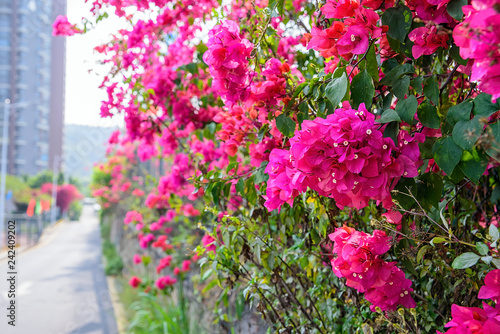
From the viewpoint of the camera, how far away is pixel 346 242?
0.91 meters

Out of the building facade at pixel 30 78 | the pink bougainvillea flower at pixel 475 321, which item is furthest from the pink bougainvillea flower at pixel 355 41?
the building facade at pixel 30 78

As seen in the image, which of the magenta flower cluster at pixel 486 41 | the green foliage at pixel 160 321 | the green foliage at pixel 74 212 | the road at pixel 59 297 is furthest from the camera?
the green foliage at pixel 74 212

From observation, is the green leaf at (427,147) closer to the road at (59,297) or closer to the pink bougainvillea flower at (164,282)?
the pink bougainvillea flower at (164,282)

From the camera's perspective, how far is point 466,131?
0.66 meters

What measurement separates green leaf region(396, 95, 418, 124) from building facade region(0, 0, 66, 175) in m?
29.1

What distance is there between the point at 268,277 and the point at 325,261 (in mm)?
233

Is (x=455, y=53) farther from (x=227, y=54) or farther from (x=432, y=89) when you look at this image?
(x=227, y=54)

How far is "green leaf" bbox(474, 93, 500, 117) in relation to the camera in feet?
2.16

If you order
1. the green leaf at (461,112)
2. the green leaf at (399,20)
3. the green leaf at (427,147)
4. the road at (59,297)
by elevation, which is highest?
the green leaf at (399,20)

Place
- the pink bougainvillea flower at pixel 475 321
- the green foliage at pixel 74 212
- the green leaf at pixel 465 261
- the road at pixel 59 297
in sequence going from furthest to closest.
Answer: the green foliage at pixel 74 212 < the road at pixel 59 297 < the green leaf at pixel 465 261 < the pink bougainvillea flower at pixel 475 321

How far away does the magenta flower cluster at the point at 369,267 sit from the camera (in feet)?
2.89

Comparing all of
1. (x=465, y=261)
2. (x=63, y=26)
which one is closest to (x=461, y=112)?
(x=465, y=261)

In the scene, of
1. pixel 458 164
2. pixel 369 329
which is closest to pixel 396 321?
pixel 369 329

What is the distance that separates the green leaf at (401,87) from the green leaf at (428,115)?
5cm
